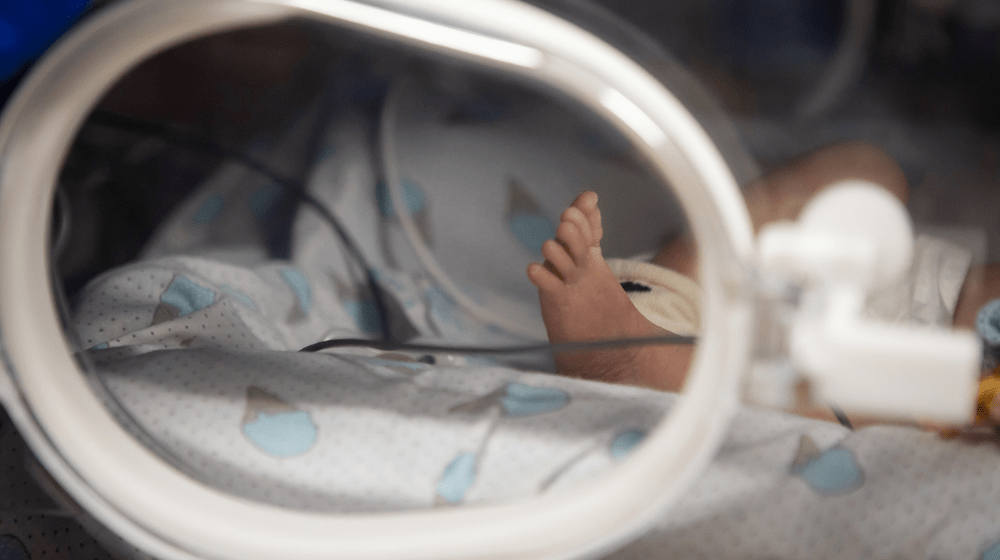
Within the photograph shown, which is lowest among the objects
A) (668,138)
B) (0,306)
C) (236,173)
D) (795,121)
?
(0,306)

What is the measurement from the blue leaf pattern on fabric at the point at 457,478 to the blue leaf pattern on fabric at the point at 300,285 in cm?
33

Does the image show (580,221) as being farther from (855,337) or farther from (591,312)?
(855,337)

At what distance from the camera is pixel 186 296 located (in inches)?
21.4

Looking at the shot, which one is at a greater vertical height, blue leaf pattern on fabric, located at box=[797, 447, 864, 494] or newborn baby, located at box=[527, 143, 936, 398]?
newborn baby, located at box=[527, 143, 936, 398]

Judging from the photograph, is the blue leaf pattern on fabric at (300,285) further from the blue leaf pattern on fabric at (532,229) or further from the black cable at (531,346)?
the blue leaf pattern on fabric at (532,229)

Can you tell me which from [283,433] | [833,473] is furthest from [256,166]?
[833,473]

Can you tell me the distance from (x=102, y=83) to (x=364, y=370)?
271 millimetres

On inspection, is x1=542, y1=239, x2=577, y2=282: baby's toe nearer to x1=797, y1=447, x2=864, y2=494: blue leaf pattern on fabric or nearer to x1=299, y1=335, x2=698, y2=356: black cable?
x1=299, y1=335, x2=698, y2=356: black cable

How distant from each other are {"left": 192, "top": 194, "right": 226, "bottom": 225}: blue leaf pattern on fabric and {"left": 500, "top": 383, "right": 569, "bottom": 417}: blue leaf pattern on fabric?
0.53 m

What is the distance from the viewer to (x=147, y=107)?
2.59ft

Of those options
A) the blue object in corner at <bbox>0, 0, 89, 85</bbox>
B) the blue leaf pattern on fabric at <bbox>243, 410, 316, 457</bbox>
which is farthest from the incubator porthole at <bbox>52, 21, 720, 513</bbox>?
the blue object in corner at <bbox>0, 0, 89, 85</bbox>

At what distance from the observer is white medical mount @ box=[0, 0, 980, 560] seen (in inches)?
9.7

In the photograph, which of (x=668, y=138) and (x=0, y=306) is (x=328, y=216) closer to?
(x=0, y=306)

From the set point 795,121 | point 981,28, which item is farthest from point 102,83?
point 981,28
